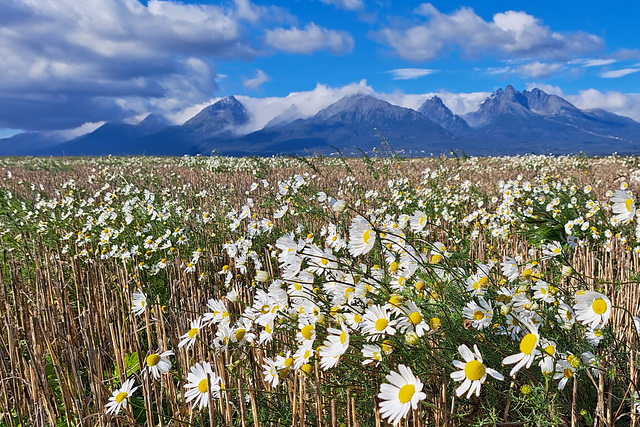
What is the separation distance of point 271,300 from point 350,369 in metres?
0.50

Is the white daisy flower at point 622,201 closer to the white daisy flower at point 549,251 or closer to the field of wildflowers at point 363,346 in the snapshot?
the field of wildflowers at point 363,346

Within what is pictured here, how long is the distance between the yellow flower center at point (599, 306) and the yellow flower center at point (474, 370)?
1.73 ft

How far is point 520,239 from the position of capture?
17.7ft

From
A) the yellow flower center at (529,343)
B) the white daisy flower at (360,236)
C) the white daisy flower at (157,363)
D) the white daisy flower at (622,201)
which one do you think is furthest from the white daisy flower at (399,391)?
the white daisy flower at (622,201)

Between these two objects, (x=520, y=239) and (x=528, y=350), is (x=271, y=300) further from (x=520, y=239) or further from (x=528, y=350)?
(x=520, y=239)

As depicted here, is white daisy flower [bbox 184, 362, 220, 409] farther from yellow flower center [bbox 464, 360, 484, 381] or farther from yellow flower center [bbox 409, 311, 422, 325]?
yellow flower center [bbox 464, 360, 484, 381]

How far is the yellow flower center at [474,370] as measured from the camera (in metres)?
1.47

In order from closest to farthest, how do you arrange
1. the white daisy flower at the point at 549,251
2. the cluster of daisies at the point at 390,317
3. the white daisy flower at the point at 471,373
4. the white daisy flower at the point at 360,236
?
the white daisy flower at the point at 471,373, the cluster of daisies at the point at 390,317, the white daisy flower at the point at 360,236, the white daisy flower at the point at 549,251

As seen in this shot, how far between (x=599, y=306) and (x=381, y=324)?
0.78m

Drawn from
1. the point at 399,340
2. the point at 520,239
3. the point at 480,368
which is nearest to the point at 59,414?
the point at 399,340

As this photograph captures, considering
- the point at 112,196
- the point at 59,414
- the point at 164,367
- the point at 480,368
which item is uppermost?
the point at 112,196

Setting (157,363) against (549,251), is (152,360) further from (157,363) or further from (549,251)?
(549,251)

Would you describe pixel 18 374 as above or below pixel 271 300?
below

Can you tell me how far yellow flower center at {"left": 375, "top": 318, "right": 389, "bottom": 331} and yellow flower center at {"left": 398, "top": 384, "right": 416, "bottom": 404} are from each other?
269 millimetres
